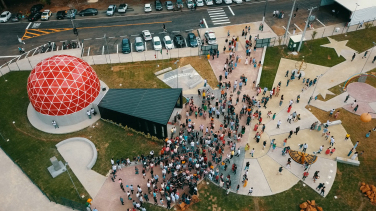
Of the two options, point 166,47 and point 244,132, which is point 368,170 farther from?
point 166,47

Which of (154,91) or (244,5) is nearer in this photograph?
(154,91)

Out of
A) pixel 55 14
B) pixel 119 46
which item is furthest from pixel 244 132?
pixel 55 14

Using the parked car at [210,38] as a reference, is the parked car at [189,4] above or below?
above

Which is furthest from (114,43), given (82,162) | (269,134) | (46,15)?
(269,134)

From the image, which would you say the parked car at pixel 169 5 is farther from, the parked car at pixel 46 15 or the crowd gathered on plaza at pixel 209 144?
the crowd gathered on plaza at pixel 209 144

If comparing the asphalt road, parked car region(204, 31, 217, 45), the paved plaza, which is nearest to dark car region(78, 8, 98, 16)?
the asphalt road

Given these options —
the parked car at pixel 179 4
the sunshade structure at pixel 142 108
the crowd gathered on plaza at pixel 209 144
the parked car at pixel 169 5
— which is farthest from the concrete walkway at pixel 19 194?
the parked car at pixel 179 4

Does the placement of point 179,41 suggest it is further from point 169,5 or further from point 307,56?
point 307,56
